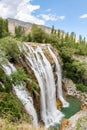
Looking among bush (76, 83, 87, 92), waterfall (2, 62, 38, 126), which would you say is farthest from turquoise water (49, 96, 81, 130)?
waterfall (2, 62, 38, 126)

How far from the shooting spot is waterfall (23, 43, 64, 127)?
23.2 meters

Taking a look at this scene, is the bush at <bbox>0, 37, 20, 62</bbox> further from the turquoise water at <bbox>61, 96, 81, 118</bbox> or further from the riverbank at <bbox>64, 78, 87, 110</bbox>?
the riverbank at <bbox>64, 78, 87, 110</bbox>

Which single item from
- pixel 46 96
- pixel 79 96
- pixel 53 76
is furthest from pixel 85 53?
pixel 46 96

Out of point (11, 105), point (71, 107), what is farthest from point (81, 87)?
point (11, 105)

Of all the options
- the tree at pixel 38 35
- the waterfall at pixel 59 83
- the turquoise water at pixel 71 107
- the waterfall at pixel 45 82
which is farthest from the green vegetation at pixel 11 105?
the tree at pixel 38 35

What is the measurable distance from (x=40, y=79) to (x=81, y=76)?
16.7 metres

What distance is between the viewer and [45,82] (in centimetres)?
2564

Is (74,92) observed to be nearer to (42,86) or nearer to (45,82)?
(45,82)

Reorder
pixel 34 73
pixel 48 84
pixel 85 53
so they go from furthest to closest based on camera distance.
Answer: pixel 85 53
pixel 48 84
pixel 34 73

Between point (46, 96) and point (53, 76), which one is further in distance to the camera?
point (53, 76)

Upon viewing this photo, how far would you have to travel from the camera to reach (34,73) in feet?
78.1

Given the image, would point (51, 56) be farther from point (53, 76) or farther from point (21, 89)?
point (21, 89)

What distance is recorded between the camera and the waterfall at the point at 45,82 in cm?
2316

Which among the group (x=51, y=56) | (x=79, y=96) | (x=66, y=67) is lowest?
A: (x=79, y=96)
